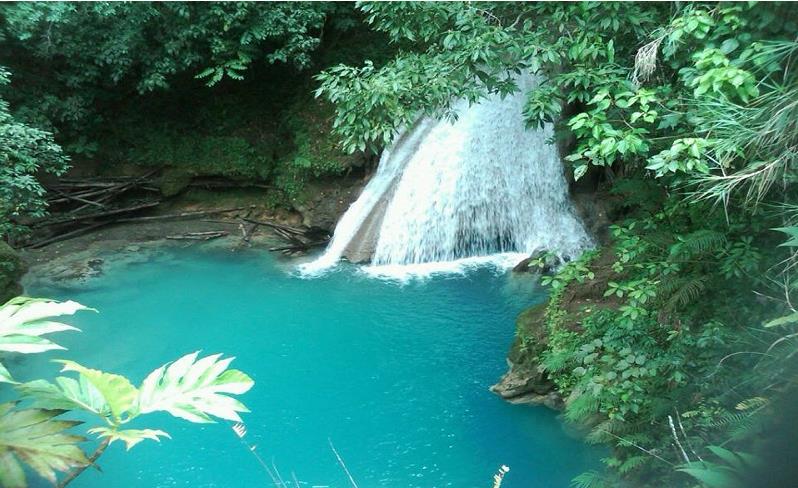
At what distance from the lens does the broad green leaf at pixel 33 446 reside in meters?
1.46

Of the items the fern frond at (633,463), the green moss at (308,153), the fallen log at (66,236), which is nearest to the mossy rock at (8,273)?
the fallen log at (66,236)

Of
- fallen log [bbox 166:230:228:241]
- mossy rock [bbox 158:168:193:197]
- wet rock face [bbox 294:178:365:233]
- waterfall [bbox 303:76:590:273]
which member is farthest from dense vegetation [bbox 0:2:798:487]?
wet rock face [bbox 294:178:365:233]

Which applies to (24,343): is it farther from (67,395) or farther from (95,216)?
(95,216)

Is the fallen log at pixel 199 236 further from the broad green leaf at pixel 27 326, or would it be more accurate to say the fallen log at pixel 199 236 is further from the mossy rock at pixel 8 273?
the broad green leaf at pixel 27 326

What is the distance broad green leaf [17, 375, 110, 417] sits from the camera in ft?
5.36

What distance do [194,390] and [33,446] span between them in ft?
1.25

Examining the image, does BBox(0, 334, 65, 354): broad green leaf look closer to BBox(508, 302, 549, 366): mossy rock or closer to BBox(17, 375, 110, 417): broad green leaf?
BBox(17, 375, 110, 417): broad green leaf

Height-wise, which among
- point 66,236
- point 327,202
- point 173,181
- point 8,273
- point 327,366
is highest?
point 173,181

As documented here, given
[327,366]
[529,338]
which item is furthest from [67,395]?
[327,366]

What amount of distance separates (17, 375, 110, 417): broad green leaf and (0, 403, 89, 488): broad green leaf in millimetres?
46

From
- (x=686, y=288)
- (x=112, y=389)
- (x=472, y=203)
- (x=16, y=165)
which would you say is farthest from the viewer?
(x=472, y=203)

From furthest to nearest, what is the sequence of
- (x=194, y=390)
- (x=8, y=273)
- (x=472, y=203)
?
(x=472, y=203), (x=8, y=273), (x=194, y=390)

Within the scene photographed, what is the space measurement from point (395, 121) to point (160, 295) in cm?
484

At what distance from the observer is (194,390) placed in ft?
5.74
